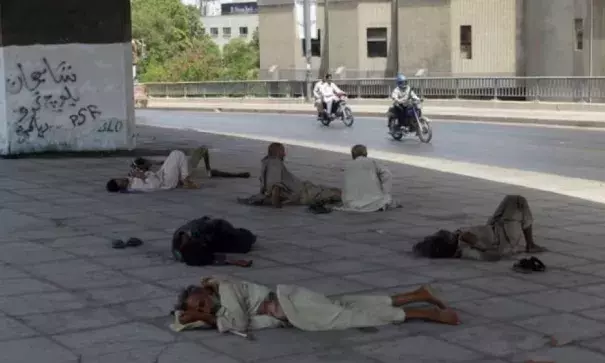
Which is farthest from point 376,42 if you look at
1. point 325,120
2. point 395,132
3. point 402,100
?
point 402,100

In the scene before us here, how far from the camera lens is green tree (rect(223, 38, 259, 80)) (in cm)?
6744

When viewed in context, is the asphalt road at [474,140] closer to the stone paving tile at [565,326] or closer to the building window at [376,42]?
the stone paving tile at [565,326]

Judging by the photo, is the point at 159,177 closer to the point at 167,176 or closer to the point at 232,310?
the point at 167,176

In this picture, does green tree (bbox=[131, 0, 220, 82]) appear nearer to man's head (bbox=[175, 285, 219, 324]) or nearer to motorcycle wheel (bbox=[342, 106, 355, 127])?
motorcycle wheel (bbox=[342, 106, 355, 127])

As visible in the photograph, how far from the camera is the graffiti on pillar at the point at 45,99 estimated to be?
20.0 metres

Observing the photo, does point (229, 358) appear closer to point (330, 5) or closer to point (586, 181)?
point (586, 181)

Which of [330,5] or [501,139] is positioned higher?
[330,5]

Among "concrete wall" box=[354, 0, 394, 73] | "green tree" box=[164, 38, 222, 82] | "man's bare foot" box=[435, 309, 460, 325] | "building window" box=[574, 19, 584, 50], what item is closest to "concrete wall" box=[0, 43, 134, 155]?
"man's bare foot" box=[435, 309, 460, 325]

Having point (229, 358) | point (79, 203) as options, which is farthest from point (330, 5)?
point (229, 358)

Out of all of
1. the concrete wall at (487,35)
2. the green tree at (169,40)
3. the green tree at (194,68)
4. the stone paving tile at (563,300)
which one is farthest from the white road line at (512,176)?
the green tree at (169,40)

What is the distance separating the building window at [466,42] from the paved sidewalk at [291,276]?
29539mm

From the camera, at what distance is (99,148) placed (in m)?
20.7

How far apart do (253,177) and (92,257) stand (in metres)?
7.06

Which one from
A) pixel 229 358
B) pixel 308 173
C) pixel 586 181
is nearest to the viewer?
pixel 229 358
